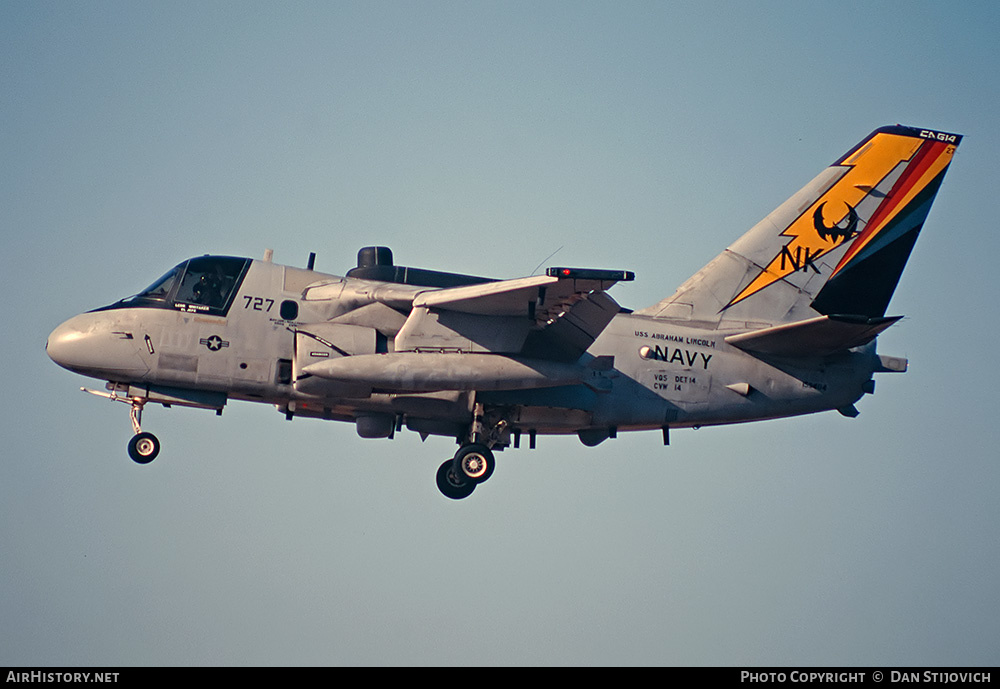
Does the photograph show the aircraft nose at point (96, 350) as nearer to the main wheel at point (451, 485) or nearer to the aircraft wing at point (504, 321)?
the aircraft wing at point (504, 321)

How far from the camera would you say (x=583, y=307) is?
17.8m

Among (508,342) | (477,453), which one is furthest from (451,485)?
(508,342)

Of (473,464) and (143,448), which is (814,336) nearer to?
(473,464)

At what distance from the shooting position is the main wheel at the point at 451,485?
1998cm

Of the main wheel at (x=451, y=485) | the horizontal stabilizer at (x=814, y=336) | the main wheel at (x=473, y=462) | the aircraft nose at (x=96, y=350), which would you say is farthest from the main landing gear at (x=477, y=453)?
the aircraft nose at (x=96, y=350)

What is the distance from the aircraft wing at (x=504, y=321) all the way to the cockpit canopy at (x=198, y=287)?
2822 millimetres

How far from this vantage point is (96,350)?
737 inches

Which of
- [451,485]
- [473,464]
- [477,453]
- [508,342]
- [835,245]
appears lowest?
[451,485]

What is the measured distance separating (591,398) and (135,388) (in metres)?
7.14

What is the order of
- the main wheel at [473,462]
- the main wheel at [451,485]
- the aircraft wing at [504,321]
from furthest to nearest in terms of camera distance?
the main wheel at [451,485], the main wheel at [473,462], the aircraft wing at [504,321]

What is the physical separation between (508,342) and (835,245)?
6587 millimetres
